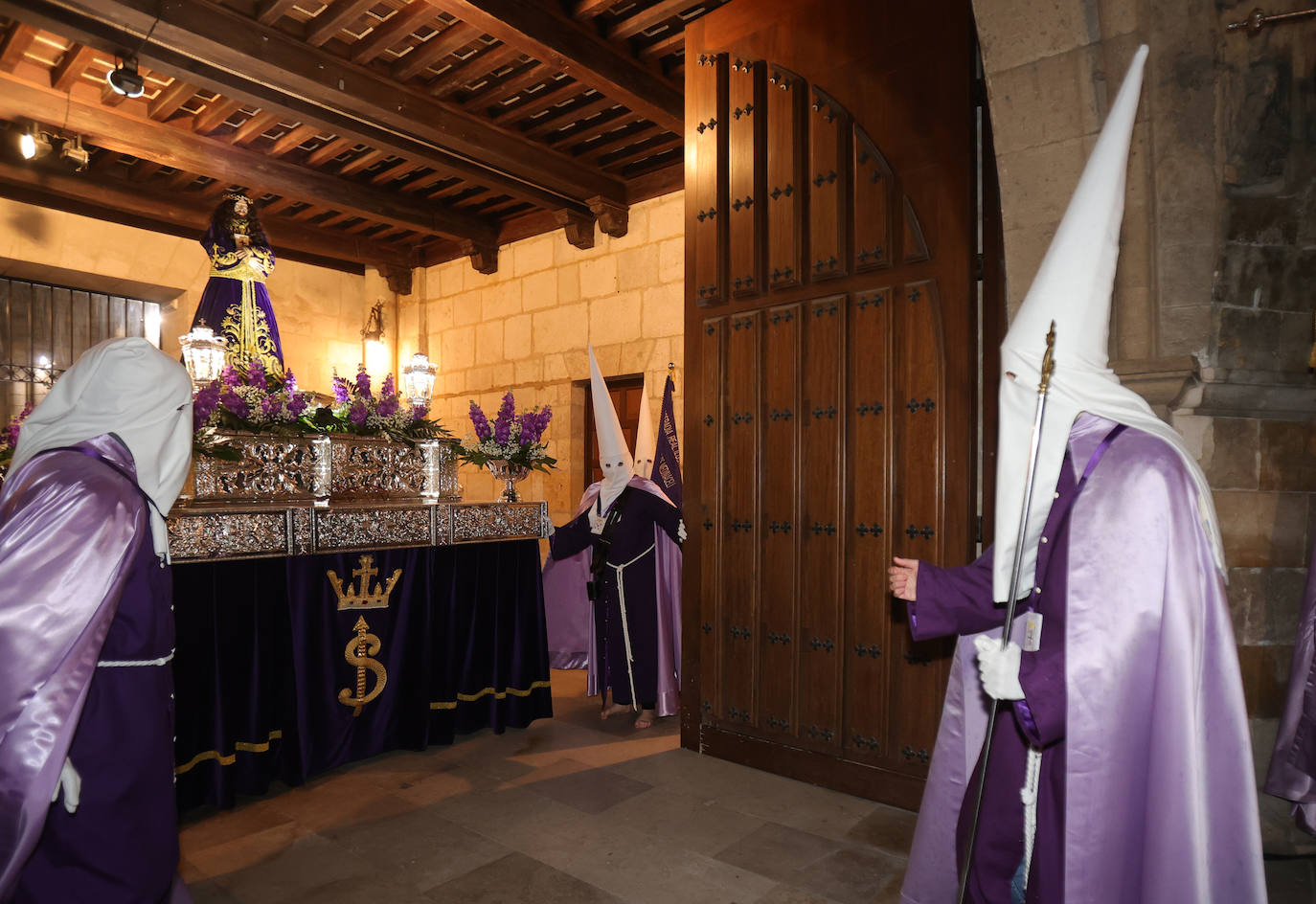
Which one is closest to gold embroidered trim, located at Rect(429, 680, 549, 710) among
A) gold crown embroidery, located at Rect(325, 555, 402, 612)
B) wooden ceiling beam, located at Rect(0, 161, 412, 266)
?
gold crown embroidery, located at Rect(325, 555, 402, 612)

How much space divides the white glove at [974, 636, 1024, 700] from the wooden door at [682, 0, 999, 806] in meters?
1.67

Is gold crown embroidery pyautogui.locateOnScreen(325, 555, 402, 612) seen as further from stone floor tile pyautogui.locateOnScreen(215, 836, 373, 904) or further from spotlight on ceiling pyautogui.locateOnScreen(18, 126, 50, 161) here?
spotlight on ceiling pyautogui.locateOnScreen(18, 126, 50, 161)

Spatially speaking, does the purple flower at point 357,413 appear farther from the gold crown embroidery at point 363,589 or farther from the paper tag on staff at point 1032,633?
the paper tag on staff at point 1032,633

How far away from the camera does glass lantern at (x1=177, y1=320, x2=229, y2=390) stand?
375 cm

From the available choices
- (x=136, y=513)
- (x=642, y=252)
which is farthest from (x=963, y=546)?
(x=642, y=252)

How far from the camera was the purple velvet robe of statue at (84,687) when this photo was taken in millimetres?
1718

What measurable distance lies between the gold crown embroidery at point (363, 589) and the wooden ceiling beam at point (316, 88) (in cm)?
361

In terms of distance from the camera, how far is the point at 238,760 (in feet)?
10.4

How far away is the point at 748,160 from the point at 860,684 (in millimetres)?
2647

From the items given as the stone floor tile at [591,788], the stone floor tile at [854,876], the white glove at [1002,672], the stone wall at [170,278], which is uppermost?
the stone wall at [170,278]

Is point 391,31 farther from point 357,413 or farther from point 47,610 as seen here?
point 47,610

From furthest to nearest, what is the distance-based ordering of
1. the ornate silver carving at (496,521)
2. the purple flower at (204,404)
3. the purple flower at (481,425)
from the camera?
the purple flower at (481,425) → the ornate silver carving at (496,521) → the purple flower at (204,404)

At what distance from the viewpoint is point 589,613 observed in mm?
4863

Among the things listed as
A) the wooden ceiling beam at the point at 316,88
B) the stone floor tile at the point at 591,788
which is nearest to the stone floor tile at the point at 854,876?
the stone floor tile at the point at 591,788
